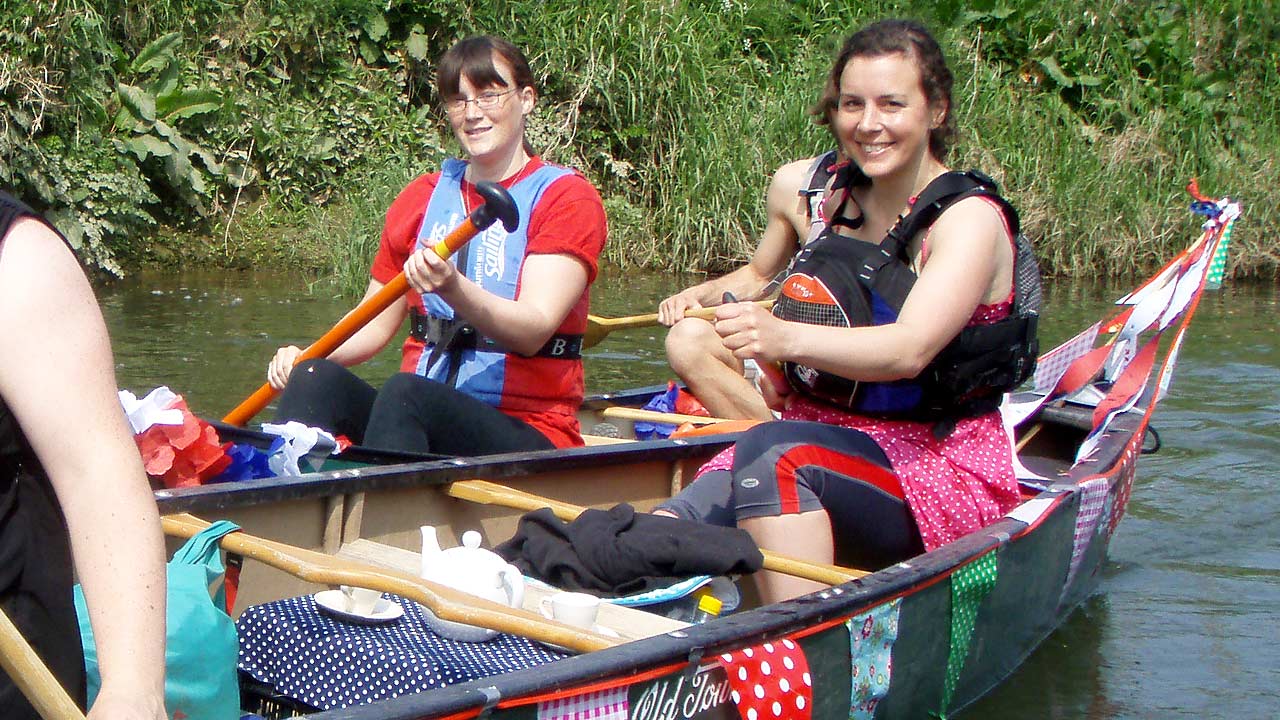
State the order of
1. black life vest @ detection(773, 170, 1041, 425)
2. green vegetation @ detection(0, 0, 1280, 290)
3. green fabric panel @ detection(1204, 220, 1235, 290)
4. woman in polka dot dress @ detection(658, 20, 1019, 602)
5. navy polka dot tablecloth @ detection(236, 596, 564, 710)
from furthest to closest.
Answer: green vegetation @ detection(0, 0, 1280, 290)
green fabric panel @ detection(1204, 220, 1235, 290)
black life vest @ detection(773, 170, 1041, 425)
woman in polka dot dress @ detection(658, 20, 1019, 602)
navy polka dot tablecloth @ detection(236, 596, 564, 710)

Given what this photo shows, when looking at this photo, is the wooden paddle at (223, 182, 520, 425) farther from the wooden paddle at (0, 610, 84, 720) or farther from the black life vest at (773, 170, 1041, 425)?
the wooden paddle at (0, 610, 84, 720)

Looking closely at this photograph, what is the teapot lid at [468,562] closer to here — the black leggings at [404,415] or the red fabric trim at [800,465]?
the red fabric trim at [800,465]

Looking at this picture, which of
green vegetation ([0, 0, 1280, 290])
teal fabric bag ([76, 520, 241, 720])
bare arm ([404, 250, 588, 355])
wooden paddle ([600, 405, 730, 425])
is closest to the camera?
teal fabric bag ([76, 520, 241, 720])

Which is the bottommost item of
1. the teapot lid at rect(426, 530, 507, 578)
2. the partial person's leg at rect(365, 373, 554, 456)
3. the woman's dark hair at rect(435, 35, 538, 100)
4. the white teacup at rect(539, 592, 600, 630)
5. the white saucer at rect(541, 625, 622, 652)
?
the white saucer at rect(541, 625, 622, 652)

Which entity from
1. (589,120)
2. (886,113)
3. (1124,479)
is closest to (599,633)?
(886,113)

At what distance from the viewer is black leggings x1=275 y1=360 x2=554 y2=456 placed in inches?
132

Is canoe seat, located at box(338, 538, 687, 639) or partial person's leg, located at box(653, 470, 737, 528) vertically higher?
partial person's leg, located at box(653, 470, 737, 528)

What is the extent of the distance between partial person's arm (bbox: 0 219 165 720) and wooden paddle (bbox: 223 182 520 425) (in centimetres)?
182

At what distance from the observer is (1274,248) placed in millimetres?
10477

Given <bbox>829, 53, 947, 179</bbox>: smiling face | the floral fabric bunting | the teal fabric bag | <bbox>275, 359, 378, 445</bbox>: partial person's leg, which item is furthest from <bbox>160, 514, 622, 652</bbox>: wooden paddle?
<bbox>829, 53, 947, 179</bbox>: smiling face

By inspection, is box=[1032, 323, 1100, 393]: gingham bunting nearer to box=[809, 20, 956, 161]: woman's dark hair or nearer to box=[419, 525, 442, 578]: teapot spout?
box=[809, 20, 956, 161]: woman's dark hair

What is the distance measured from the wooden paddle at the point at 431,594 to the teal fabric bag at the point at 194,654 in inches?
10.3

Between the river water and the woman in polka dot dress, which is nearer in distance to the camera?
the woman in polka dot dress

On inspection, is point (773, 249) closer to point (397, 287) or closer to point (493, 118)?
point (493, 118)
